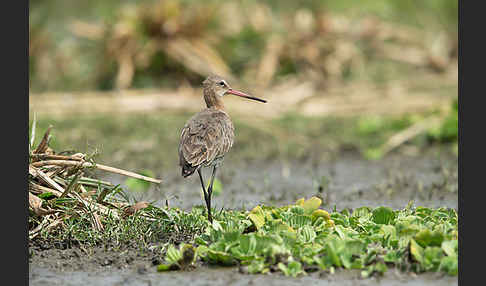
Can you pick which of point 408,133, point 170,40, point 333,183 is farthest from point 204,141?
point 170,40

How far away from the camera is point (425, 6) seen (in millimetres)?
17094

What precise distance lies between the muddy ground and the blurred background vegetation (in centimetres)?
121

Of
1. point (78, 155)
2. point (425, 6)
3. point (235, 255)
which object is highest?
point (425, 6)

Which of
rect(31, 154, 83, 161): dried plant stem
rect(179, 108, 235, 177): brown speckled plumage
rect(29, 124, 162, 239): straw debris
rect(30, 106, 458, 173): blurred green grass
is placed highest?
rect(30, 106, 458, 173): blurred green grass

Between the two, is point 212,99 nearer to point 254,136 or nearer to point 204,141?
point 204,141

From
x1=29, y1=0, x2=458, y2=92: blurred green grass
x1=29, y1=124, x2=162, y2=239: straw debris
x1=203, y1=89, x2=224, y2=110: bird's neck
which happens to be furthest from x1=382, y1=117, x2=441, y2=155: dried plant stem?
x1=29, y1=124, x2=162, y2=239: straw debris

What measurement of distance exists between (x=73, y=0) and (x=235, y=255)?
13400 millimetres

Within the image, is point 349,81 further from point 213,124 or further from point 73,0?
point 213,124

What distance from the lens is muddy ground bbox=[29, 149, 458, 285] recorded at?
16.2 feet

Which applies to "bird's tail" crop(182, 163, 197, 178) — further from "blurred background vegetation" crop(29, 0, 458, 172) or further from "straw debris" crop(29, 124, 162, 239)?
"blurred background vegetation" crop(29, 0, 458, 172)

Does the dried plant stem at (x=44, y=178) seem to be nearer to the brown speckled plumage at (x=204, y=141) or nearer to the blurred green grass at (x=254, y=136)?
the brown speckled plumage at (x=204, y=141)

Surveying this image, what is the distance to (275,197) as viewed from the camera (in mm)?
8055

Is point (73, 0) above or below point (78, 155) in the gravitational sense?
above

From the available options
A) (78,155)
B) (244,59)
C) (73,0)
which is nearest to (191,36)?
(244,59)
